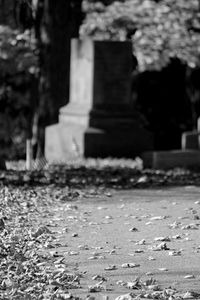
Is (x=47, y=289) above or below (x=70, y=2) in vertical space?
below

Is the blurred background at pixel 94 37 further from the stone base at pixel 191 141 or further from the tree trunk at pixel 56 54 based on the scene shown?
the stone base at pixel 191 141

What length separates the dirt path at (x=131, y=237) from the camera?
7.62 metres

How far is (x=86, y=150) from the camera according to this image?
19.9 meters

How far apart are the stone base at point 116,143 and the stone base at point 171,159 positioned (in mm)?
2615

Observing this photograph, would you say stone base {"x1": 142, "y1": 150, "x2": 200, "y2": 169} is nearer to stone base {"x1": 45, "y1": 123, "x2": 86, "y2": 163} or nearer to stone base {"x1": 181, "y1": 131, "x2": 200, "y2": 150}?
stone base {"x1": 181, "y1": 131, "x2": 200, "y2": 150}

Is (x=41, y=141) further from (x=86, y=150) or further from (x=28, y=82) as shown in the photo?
(x=28, y=82)

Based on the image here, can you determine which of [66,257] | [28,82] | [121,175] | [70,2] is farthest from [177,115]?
[66,257]

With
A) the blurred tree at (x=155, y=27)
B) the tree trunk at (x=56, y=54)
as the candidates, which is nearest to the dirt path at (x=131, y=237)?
the tree trunk at (x=56, y=54)

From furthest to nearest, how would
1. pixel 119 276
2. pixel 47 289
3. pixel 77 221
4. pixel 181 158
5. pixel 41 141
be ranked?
pixel 41 141 → pixel 181 158 → pixel 77 221 → pixel 119 276 → pixel 47 289

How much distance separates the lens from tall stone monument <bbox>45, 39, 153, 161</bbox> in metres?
20.0

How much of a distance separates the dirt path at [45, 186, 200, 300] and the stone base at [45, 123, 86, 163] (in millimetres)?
6952

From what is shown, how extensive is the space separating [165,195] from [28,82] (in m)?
19.7

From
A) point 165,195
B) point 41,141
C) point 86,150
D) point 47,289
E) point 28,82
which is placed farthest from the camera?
point 28,82

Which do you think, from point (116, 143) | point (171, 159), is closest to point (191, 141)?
point (116, 143)
